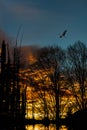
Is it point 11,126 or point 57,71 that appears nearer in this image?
point 11,126

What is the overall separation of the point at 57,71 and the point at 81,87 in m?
5.53

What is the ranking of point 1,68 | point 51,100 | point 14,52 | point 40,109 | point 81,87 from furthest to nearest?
point 40,109, point 51,100, point 81,87, point 14,52, point 1,68

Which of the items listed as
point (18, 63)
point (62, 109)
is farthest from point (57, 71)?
point (18, 63)

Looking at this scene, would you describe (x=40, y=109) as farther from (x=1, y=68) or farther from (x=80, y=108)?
(x=1, y=68)

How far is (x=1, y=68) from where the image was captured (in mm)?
51438

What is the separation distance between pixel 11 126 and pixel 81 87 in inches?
850

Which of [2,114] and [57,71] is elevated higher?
[57,71]

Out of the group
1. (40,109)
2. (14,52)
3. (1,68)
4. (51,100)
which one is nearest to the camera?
(1,68)

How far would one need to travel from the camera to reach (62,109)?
79375 mm

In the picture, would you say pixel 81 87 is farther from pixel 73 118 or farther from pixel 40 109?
pixel 40 109

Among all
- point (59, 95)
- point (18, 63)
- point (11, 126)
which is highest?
point (18, 63)

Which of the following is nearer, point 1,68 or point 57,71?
point 1,68

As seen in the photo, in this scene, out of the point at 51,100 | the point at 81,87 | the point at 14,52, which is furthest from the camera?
the point at 51,100

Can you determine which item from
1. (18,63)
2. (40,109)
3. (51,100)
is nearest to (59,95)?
(51,100)
